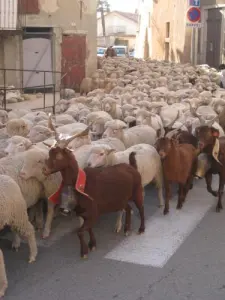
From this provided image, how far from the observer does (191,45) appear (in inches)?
1113

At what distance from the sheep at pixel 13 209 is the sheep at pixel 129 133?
2.87 m

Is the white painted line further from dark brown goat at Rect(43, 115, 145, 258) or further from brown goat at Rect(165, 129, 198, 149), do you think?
brown goat at Rect(165, 129, 198, 149)

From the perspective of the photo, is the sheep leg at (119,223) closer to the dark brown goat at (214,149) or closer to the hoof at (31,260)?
the hoof at (31,260)

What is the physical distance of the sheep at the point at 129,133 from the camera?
786cm

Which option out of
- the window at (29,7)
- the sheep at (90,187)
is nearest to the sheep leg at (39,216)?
the sheep at (90,187)

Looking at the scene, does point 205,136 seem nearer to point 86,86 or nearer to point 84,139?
point 84,139

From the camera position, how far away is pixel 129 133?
8.38 m

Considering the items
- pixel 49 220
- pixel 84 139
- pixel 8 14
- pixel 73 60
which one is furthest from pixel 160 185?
pixel 73 60

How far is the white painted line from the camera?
18.1 feet

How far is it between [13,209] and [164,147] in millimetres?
2339

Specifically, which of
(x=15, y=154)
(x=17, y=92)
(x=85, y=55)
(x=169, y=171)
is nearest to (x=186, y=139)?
(x=169, y=171)

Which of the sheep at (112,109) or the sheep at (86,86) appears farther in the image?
the sheep at (86,86)

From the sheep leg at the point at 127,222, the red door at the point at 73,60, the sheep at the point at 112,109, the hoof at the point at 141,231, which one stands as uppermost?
the red door at the point at 73,60

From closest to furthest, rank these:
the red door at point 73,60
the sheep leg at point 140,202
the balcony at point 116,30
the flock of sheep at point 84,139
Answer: the flock of sheep at point 84,139, the sheep leg at point 140,202, the red door at point 73,60, the balcony at point 116,30
